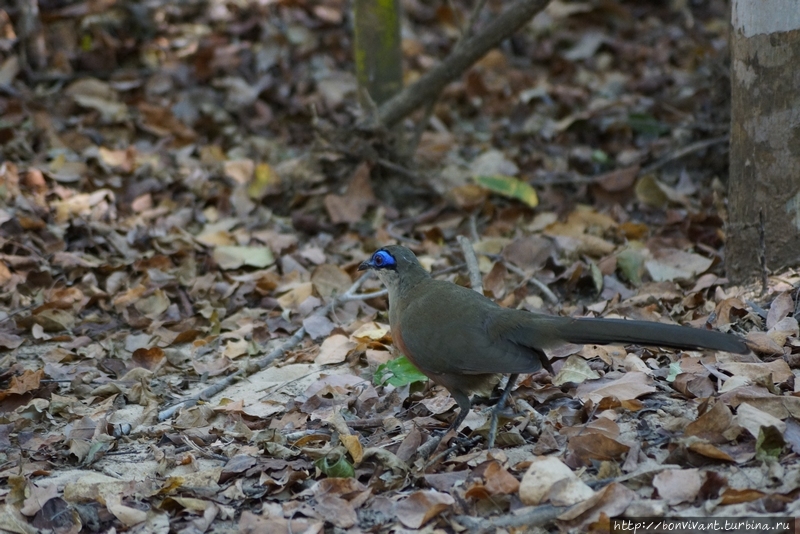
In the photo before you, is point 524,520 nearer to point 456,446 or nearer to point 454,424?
point 456,446

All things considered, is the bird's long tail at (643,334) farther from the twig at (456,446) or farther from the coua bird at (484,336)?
the twig at (456,446)

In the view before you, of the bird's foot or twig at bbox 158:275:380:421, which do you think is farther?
twig at bbox 158:275:380:421

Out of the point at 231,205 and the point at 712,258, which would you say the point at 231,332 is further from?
the point at 712,258

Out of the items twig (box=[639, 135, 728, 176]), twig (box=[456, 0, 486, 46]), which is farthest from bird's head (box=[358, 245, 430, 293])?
twig (box=[639, 135, 728, 176])

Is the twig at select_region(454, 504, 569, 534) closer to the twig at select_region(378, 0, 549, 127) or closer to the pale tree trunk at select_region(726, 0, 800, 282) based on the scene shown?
the pale tree trunk at select_region(726, 0, 800, 282)

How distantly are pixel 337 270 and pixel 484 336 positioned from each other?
7.99ft

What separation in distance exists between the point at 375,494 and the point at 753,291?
8.86 feet

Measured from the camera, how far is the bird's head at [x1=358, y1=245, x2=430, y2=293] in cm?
494

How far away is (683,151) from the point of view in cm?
736

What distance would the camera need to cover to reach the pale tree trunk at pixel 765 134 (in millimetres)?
4840

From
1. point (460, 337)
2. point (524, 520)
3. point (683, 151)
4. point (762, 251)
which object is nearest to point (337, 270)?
point (460, 337)

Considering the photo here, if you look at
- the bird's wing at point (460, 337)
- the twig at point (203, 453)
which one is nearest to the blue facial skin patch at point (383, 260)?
the bird's wing at point (460, 337)

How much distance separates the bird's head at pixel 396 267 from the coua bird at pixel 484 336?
151mm

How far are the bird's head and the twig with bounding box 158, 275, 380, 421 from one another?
2.95 feet
